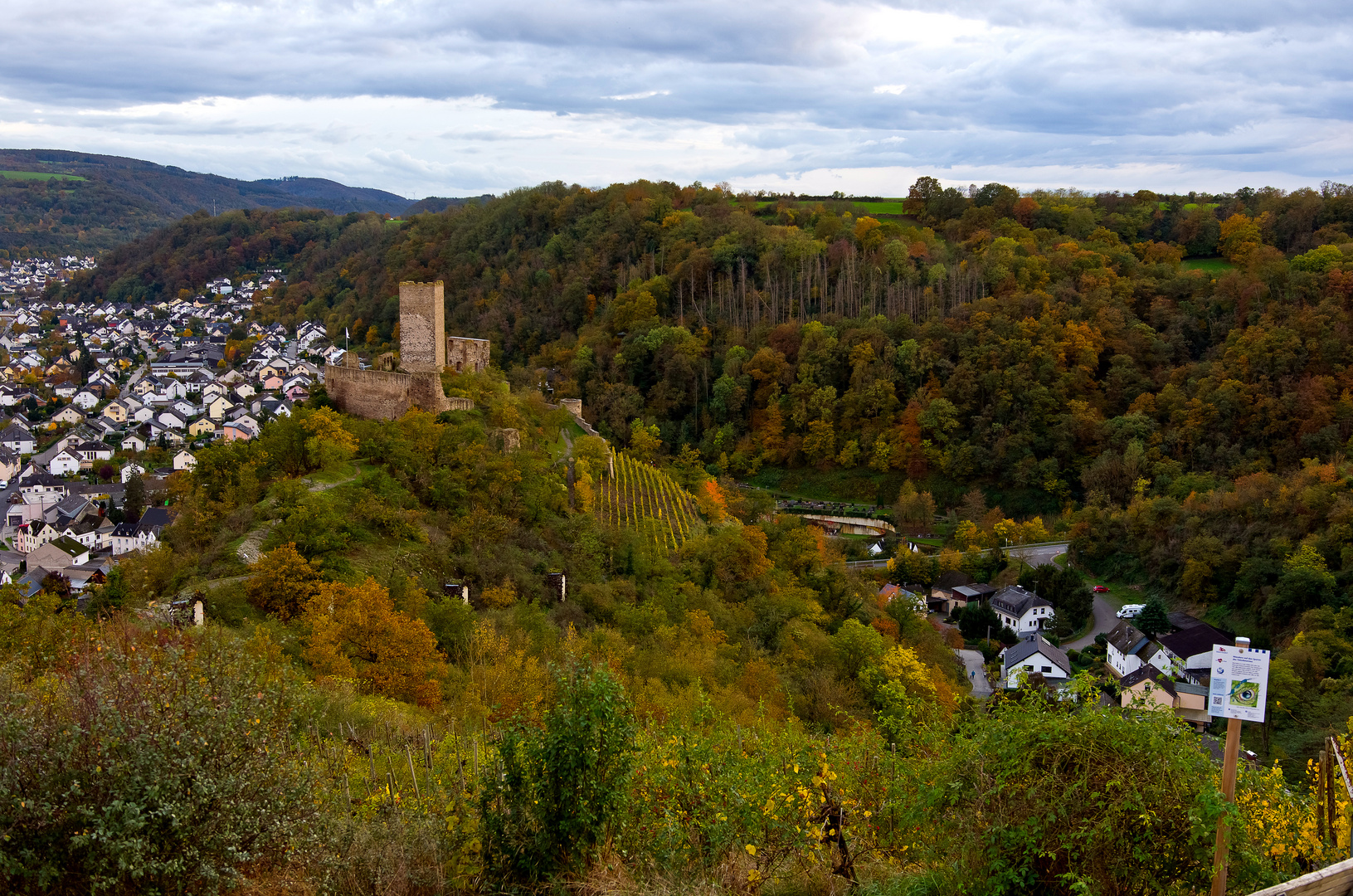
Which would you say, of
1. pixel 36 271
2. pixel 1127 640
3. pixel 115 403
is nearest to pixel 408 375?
pixel 1127 640

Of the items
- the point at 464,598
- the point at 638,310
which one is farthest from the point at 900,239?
the point at 464,598

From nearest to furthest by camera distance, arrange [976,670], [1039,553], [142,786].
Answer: [142,786] → [976,670] → [1039,553]

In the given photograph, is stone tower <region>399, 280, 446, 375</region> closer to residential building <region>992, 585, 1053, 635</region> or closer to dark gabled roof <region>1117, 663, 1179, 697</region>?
dark gabled roof <region>1117, 663, 1179, 697</region>

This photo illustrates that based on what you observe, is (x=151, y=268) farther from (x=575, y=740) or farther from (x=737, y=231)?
(x=575, y=740)

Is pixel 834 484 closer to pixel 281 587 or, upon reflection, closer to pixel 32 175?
pixel 281 587

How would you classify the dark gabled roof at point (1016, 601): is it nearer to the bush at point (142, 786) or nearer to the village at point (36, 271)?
the bush at point (142, 786)

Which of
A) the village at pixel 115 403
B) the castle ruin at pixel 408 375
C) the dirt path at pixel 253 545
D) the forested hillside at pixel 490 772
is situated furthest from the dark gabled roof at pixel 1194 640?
the village at pixel 115 403

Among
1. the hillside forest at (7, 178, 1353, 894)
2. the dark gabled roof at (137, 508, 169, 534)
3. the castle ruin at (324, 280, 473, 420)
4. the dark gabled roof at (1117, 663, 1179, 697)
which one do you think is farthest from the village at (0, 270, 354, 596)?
the dark gabled roof at (1117, 663, 1179, 697)
